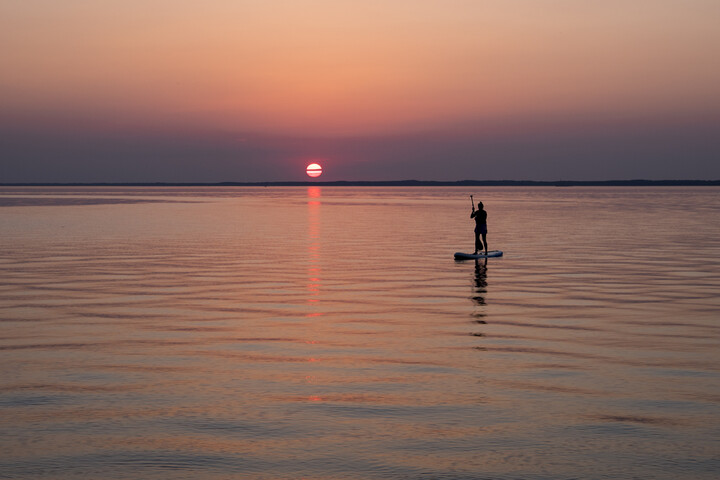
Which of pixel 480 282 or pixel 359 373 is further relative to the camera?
pixel 480 282

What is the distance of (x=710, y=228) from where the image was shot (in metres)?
54.7

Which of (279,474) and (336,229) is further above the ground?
(336,229)

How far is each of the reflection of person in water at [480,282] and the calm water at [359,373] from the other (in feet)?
0.40

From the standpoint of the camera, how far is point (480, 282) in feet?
Result: 84.2

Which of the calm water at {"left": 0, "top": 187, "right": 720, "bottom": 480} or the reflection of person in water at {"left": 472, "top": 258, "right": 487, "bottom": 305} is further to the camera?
the reflection of person in water at {"left": 472, "top": 258, "right": 487, "bottom": 305}

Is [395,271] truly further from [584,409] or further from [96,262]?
[584,409]

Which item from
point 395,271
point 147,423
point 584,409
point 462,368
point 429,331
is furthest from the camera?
point 395,271

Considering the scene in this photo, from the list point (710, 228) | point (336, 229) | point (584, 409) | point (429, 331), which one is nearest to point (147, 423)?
point (584, 409)

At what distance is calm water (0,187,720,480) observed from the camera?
8.94m

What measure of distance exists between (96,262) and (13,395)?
20948 mm

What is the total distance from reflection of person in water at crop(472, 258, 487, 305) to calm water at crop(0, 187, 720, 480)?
12cm

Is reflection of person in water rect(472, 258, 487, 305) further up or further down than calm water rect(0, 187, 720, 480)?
further up

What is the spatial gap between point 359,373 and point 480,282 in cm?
1320

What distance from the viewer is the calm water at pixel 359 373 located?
8.94m
